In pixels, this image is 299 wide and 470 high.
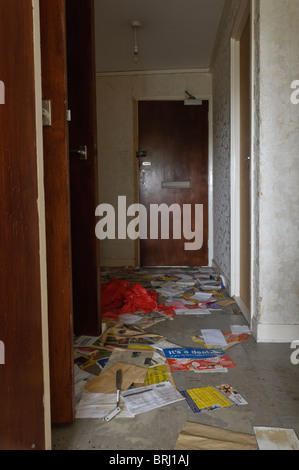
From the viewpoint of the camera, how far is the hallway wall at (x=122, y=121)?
4.46 m

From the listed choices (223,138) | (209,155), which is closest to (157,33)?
(223,138)

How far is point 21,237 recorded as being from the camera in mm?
909

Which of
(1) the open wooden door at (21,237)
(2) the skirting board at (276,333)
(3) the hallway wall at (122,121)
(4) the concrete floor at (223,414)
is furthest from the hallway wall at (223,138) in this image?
(1) the open wooden door at (21,237)

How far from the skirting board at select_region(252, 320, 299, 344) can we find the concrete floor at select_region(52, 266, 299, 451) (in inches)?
4.3

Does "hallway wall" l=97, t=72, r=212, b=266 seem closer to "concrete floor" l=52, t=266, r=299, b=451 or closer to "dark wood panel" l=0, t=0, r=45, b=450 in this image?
"concrete floor" l=52, t=266, r=299, b=451

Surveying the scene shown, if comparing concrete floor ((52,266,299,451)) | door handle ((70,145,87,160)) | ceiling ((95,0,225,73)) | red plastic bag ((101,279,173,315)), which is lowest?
concrete floor ((52,266,299,451))

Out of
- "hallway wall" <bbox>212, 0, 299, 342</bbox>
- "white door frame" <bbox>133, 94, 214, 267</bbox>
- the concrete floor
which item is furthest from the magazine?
"white door frame" <bbox>133, 94, 214, 267</bbox>

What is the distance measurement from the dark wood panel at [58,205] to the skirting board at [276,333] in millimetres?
1170

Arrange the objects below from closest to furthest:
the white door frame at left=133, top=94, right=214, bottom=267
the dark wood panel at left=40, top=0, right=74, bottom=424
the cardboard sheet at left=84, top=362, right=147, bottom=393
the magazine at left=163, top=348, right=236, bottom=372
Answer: the dark wood panel at left=40, top=0, right=74, bottom=424, the cardboard sheet at left=84, top=362, right=147, bottom=393, the magazine at left=163, top=348, right=236, bottom=372, the white door frame at left=133, top=94, right=214, bottom=267

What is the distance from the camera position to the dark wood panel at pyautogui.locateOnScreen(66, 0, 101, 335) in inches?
80.2

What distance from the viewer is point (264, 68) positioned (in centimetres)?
200

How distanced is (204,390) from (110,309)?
130 cm

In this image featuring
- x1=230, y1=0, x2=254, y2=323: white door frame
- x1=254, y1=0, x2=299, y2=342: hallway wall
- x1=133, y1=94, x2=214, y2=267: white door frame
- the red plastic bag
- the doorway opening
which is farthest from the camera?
x1=133, y1=94, x2=214, y2=267: white door frame

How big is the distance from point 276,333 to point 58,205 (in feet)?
4.76
